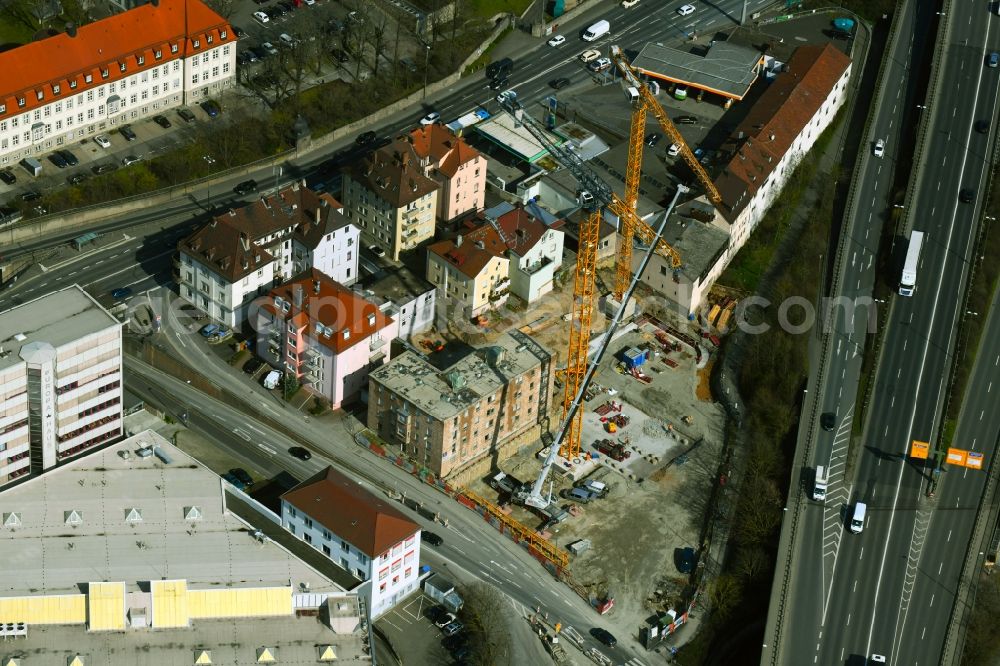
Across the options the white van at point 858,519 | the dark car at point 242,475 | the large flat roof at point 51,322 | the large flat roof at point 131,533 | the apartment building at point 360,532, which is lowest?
the dark car at point 242,475

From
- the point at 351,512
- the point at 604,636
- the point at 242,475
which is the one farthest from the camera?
the point at 242,475

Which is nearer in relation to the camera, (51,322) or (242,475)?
(51,322)

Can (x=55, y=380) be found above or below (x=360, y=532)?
above

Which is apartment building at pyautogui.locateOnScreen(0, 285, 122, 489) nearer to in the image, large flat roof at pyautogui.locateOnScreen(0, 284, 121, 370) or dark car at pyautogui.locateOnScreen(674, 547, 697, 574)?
large flat roof at pyautogui.locateOnScreen(0, 284, 121, 370)

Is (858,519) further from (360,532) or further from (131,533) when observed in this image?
(131,533)

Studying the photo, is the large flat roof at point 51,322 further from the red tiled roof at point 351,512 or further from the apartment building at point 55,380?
the red tiled roof at point 351,512

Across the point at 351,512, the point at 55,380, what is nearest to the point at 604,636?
the point at 351,512

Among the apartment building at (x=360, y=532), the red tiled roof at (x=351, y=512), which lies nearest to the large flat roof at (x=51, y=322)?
the red tiled roof at (x=351, y=512)
